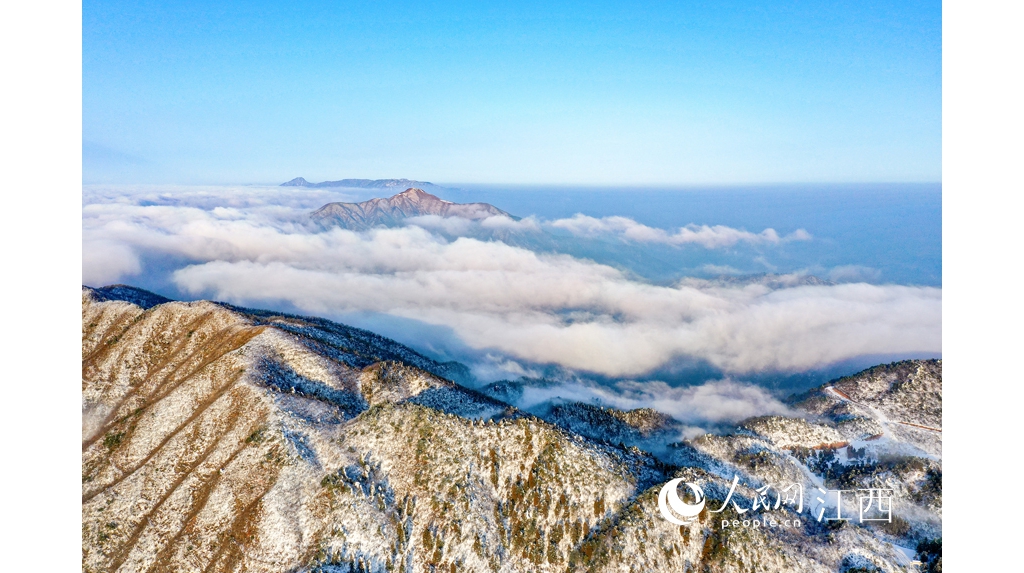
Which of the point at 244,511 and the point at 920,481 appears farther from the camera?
the point at 920,481

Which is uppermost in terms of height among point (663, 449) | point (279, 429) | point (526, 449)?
point (279, 429)

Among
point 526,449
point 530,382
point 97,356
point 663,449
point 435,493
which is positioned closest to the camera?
point 435,493

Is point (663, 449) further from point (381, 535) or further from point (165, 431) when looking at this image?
point (165, 431)

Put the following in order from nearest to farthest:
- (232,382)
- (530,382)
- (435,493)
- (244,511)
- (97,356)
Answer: (244,511) < (435,493) < (232,382) < (97,356) < (530,382)

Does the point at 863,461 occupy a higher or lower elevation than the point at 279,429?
lower

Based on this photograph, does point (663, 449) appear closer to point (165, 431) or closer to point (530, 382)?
point (530, 382)

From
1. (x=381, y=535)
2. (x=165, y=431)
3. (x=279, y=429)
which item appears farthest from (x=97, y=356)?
(x=381, y=535)
